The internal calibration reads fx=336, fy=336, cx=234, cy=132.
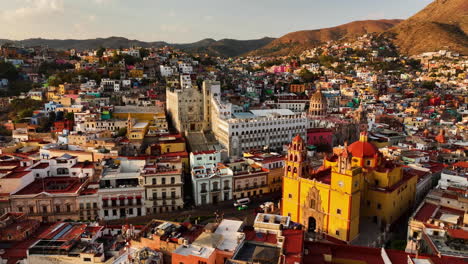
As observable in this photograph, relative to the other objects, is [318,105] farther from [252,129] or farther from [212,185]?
[212,185]

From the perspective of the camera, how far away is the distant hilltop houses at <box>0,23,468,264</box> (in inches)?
949

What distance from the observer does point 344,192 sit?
29.9 meters

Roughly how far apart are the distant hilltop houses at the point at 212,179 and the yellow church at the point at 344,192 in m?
0.13

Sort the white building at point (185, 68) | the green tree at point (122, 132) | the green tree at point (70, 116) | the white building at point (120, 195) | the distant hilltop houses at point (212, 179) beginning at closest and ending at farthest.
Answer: the distant hilltop houses at point (212, 179), the white building at point (120, 195), the green tree at point (122, 132), the green tree at point (70, 116), the white building at point (185, 68)

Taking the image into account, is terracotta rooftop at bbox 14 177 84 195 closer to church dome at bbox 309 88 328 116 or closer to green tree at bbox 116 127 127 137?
green tree at bbox 116 127 127 137

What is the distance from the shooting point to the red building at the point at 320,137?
2505 inches

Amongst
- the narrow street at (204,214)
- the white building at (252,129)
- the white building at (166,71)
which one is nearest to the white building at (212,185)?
the narrow street at (204,214)

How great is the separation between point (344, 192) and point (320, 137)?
3547 centimetres

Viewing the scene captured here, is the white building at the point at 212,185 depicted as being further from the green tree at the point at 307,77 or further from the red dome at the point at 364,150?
the green tree at the point at 307,77

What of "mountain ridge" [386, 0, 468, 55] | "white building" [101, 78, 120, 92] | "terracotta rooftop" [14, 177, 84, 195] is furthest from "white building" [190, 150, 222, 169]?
"mountain ridge" [386, 0, 468, 55]

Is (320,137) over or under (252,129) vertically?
under

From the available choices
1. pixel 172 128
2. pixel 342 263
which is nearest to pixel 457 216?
pixel 342 263

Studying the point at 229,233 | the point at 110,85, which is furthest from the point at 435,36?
the point at 229,233

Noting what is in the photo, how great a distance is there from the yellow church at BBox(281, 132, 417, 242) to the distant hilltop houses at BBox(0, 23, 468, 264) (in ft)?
0.41
